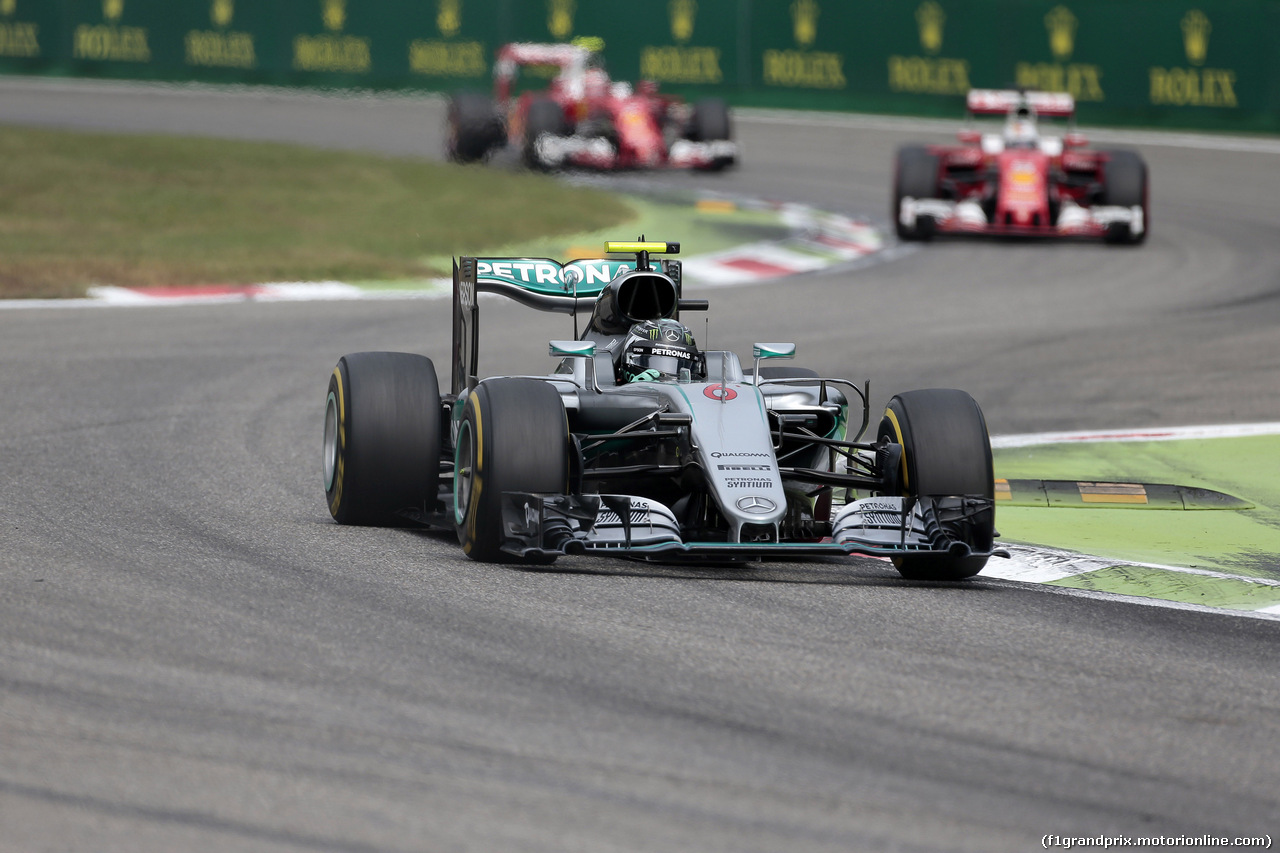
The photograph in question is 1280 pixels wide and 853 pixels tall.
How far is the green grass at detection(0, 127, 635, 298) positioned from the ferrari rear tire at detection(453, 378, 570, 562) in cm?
876

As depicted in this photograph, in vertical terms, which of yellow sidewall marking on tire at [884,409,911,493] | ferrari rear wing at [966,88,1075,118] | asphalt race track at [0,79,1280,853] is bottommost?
asphalt race track at [0,79,1280,853]

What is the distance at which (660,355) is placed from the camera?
7730 millimetres

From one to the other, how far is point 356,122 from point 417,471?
72.7 feet

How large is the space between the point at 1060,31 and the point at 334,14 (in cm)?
1246

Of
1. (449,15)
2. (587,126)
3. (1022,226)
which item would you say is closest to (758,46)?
(449,15)

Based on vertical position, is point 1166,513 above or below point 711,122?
below

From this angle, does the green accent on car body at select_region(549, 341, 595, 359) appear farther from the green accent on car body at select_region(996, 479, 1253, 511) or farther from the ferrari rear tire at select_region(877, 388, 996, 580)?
the green accent on car body at select_region(996, 479, 1253, 511)

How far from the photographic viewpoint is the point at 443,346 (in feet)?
42.2

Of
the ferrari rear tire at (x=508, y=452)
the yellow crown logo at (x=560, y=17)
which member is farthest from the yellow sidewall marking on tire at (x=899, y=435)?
the yellow crown logo at (x=560, y=17)

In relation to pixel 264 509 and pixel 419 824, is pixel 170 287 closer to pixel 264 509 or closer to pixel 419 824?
pixel 264 509

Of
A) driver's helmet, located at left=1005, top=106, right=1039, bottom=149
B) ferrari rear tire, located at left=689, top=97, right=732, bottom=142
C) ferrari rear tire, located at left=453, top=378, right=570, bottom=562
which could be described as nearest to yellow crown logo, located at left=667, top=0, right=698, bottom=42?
ferrari rear tire, located at left=689, top=97, right=732, bottom=142

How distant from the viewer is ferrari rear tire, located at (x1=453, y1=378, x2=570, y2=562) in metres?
6.81

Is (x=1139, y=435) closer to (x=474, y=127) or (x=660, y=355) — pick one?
(x=660, y=355)

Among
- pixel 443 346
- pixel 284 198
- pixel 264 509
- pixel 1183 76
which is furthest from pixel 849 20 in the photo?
pixel 264 509
